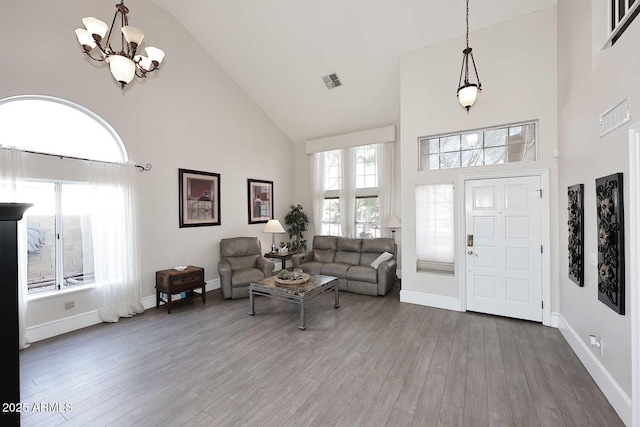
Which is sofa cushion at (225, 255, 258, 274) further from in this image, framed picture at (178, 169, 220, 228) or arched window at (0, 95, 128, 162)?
arched window at (0, 95, 128, 162)

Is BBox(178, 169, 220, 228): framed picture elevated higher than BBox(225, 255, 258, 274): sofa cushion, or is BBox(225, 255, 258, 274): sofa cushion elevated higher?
BBox(178, 169, 220, 228): framed picture

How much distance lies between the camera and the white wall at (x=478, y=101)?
3699mm

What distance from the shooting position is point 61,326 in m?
3.62

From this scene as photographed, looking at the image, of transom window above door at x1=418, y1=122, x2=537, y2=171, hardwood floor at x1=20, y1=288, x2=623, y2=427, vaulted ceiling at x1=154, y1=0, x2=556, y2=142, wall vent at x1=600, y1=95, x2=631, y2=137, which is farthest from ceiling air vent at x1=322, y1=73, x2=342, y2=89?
hardwood floor at x1=20, y1=288, x2=623, y2=427

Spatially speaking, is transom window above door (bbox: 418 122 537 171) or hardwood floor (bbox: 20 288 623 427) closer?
hardwood floor (bbox: 20 288 623 427)

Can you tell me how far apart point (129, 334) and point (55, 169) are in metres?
2.35

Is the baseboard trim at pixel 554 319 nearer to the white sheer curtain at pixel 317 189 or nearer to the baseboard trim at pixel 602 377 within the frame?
the baseboard trim at pixel 602 377

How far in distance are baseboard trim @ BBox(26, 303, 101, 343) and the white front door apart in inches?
218

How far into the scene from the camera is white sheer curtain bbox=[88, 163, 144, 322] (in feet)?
12.9

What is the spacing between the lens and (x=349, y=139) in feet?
21.8

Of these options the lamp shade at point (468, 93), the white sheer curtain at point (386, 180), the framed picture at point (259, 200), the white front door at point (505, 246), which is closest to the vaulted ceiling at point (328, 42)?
the white sheer curtain at point (386, 180)

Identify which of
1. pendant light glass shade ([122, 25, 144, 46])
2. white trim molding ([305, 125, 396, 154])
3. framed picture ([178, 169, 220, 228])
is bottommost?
framed picture ([178, 169, 220, 228])

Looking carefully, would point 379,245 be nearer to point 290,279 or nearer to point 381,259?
point 381,259

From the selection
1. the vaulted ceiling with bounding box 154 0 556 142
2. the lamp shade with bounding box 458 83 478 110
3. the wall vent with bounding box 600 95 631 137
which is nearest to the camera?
the wall vent with bounding box 600 95 631 137
